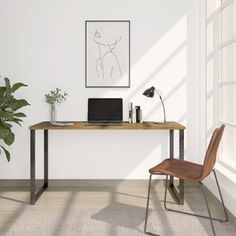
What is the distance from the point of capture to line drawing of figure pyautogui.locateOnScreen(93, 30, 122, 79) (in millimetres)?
3830

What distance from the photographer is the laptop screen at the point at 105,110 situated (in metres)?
3.65

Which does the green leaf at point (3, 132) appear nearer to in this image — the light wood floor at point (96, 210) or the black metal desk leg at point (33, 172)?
the black metal desk leg at point (33, 172)

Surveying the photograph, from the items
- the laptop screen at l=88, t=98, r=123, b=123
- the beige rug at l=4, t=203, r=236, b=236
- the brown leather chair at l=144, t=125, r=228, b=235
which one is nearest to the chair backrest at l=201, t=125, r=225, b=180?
the brown leather chair at l=144, t=125, r=228, b=235

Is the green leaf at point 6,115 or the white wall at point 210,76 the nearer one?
the green leaf at point 6,115

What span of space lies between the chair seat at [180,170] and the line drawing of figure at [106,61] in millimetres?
1402

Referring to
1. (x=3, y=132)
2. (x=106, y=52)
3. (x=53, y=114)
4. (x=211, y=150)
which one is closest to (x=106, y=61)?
(x=106, y=52)

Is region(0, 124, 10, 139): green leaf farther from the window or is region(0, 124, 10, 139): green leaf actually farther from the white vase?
the window

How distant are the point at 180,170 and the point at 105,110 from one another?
51.6 inches

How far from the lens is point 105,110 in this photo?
367 cm

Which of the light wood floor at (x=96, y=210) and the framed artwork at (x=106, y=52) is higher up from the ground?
the framed artwork at (x=106, y=52)

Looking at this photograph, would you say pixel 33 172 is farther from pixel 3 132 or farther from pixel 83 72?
pixel 83 72

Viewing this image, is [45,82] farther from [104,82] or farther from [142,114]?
[142,114]

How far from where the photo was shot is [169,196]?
350 centimetres

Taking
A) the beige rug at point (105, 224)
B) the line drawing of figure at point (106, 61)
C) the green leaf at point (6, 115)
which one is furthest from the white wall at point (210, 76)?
the green leaf at point (6, 115)
